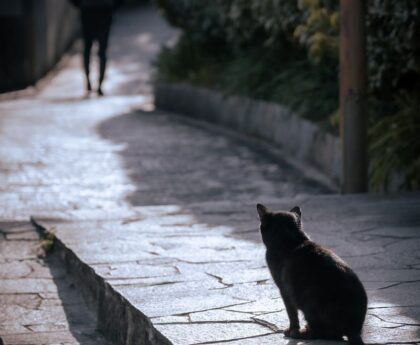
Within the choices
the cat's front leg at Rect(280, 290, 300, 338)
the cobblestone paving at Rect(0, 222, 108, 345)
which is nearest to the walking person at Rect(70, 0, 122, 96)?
the cobblestone paving at Rect(0, 222, 108, 345)

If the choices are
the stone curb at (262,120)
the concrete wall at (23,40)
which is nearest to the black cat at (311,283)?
the stone curb at (262,120)

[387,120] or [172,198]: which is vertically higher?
[387,120]

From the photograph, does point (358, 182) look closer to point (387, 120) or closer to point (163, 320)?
point (387, 120)

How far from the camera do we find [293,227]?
16.5 feet

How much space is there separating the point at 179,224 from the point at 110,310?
1.98 m

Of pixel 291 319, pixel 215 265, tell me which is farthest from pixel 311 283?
pixel 215 265

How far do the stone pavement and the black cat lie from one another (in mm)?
175

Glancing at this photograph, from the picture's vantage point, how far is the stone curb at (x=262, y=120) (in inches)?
444

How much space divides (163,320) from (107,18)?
12.8 m

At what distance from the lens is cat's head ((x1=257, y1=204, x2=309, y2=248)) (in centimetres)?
498

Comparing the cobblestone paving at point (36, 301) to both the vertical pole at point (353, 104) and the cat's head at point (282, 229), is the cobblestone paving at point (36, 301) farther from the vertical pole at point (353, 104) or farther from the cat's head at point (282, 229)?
the vertical pole at point (353, 104)

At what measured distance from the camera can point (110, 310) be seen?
240 inches

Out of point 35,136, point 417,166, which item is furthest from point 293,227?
point 35,136

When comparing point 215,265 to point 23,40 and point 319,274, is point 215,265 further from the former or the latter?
point 23,40
